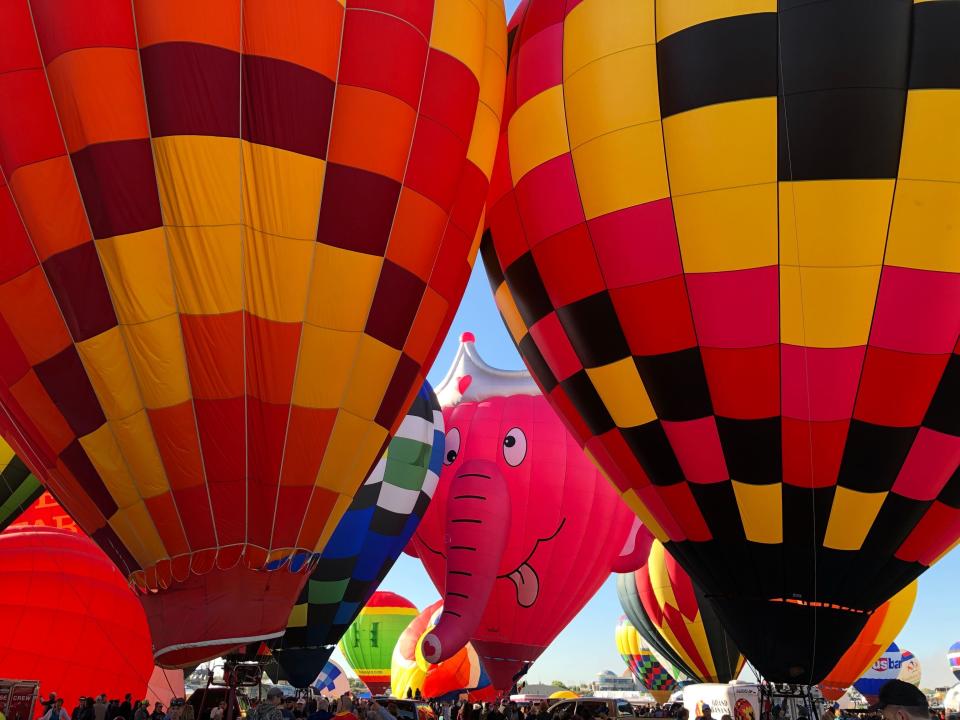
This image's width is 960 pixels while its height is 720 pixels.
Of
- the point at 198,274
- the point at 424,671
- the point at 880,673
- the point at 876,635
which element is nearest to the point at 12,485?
the point at 198,274

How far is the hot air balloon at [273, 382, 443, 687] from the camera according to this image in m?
9.08

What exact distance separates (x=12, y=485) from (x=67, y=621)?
1.46 metres

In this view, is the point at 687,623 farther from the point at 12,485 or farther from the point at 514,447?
the point at 12,485

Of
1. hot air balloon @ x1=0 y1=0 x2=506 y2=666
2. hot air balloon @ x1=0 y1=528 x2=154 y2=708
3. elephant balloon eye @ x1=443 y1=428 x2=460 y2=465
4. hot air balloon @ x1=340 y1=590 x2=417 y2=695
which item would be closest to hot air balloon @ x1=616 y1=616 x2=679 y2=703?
hot air balloon @ x1=340 y1=590 x2=417 y2=695

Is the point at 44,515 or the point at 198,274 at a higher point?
the point at 44,515

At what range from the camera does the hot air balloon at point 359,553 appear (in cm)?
908

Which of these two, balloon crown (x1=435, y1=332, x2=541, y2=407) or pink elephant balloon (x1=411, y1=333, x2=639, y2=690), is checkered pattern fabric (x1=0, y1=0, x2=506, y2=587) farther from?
balloon crown (x1=435, y1=332, x2=541, y2=407)

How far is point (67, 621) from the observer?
8133 millimetres

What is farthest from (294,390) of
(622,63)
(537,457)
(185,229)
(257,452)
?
(537,457)

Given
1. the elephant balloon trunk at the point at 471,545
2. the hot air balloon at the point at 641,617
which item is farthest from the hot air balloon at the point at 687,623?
the elephant balloon trunk at the point at 471,545

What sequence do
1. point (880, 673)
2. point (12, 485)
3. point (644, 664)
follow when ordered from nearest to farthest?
point (12, 485), point (644, 664), point (880, 673)

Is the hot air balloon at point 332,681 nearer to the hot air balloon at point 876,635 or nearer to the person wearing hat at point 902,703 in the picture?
the hot air balloon at point 876,635

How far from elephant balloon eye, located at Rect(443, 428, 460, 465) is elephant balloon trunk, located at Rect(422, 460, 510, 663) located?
126 cm

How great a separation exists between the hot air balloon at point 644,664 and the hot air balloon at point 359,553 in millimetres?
16021
